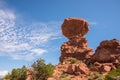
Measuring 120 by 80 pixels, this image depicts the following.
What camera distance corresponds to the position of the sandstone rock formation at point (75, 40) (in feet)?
256

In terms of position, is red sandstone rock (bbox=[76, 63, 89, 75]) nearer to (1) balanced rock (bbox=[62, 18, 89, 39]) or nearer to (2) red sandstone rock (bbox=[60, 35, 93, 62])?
(2) red sandstone rock (bbox=[60, 35, 93, 62])

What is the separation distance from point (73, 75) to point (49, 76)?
250 inches

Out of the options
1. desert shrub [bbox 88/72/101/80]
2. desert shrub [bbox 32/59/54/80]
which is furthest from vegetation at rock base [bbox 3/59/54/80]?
desert shrub [bbox 88/72/101/80]

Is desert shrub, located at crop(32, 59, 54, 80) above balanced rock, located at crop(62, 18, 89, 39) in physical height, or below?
below

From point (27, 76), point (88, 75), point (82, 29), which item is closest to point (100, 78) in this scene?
point (88, 75)

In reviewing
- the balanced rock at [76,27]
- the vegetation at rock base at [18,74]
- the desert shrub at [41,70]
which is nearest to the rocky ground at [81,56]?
the balanced rock at [76,27]

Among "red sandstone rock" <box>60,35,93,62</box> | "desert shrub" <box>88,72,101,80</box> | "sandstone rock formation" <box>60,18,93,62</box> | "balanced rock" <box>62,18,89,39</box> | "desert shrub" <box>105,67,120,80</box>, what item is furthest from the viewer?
"balanced rock" <box>62,18,89,39</box>

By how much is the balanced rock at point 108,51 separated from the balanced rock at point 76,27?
12.5m

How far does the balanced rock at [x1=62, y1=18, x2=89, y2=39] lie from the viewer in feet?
275

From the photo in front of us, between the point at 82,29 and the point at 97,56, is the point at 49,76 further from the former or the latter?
the point at 82,29

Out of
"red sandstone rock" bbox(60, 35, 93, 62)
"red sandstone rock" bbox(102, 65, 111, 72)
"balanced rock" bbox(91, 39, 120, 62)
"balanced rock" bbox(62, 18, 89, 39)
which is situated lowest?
"red sandstone rock" bbox(102, 65, 111, 72)

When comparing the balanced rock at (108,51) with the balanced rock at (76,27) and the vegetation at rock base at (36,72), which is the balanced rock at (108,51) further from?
the vegetation at rock base at (36,72)

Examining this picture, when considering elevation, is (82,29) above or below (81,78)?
above

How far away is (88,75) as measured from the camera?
62969mm
